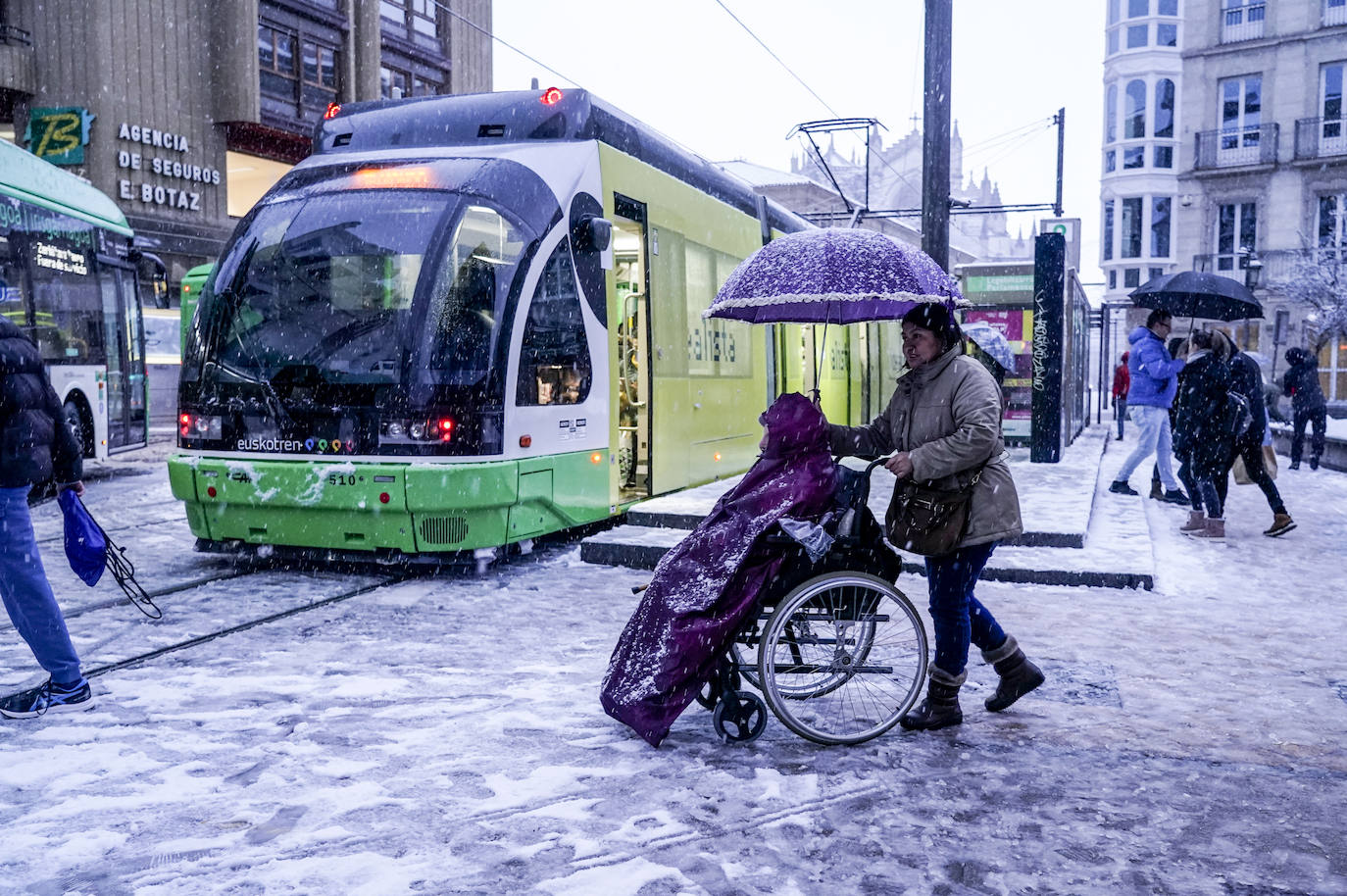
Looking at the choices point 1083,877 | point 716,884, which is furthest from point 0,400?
point 1083,877

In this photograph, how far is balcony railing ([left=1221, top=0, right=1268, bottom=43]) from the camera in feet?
127

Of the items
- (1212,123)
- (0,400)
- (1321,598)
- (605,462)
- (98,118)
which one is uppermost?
(1212,123)

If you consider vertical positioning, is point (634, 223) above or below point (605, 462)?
above

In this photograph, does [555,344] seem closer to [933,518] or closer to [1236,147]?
[933,518]

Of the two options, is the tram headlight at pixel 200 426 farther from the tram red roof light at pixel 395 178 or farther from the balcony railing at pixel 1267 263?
the balcony railing at pixel 1267 263

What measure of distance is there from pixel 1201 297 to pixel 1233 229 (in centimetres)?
3291

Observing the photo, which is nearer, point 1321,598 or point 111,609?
point 111,609

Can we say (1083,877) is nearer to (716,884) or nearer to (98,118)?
(716,884)

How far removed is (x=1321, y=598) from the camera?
23.8 ft

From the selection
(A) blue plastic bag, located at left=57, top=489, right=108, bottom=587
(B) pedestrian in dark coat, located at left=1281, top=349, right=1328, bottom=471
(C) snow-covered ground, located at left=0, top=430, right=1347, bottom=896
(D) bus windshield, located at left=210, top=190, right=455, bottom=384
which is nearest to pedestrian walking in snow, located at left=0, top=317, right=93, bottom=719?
(A) blue plastic bag, located at left=57, top=489, right=108, bottom=587

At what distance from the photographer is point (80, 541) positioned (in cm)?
489

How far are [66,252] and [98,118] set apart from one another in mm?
12317

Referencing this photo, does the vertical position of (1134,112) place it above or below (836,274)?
above

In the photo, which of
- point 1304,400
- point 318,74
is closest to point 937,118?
point 1304,400
